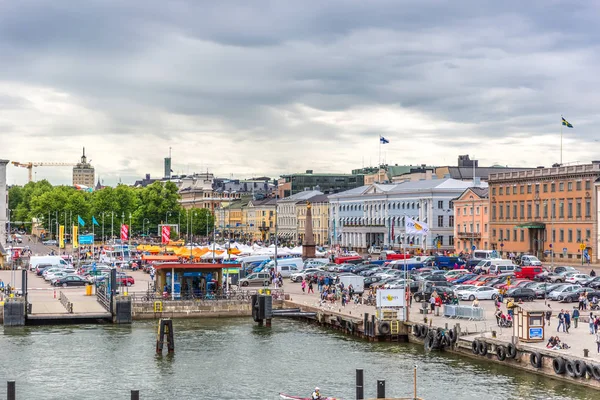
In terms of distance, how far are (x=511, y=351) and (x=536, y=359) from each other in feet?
7.41

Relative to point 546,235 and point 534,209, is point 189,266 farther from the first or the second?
point 534,209

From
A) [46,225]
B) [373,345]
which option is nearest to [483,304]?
[373,345]

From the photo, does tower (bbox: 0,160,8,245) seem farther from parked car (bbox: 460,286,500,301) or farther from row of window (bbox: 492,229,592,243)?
parked car (bbox: 460,286,500,301)

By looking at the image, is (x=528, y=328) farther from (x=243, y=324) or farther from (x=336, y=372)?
(x=243, y=324)

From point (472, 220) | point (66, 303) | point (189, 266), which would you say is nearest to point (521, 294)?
point (189, 266)

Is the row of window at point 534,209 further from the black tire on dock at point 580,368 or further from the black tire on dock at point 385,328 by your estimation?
the black tire on dock at point 580,368

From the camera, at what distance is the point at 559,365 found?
43.6 metres

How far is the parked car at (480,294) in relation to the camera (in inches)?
2832

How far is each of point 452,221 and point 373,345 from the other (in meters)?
101

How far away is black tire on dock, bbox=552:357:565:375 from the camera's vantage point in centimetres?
4353

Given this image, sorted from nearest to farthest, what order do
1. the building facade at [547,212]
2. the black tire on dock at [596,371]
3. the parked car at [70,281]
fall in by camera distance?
the black tire on dock at [596,371] → the parked car at [70,281] → the building facade at [547,212]

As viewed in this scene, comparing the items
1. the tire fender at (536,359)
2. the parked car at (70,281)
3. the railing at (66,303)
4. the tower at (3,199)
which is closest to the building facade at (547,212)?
the parked car at (70,281)

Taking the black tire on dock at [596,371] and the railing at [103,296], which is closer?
the black tire on dock at [596,371]

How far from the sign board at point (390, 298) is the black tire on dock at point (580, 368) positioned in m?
17.2
